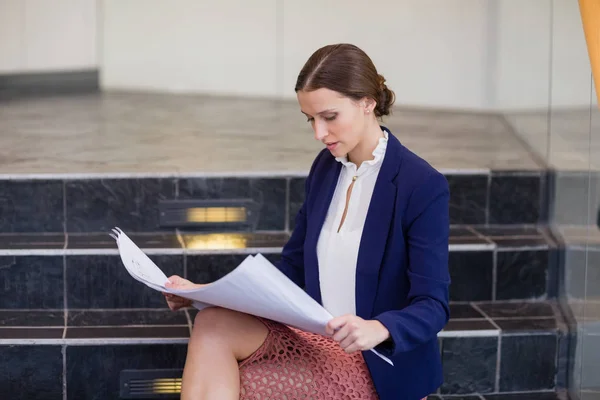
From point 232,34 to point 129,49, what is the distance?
2.55ft

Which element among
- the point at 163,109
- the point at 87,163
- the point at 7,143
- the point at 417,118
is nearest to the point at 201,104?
the point at 163,109

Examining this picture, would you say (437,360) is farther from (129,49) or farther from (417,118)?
(129,49)

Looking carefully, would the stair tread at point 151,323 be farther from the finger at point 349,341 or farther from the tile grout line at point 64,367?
the finger at point 349,341

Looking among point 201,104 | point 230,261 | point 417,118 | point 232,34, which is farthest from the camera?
point 232,34

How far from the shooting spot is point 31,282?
2.85 metres

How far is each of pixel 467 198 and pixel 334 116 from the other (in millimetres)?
1470

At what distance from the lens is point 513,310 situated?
296 cm

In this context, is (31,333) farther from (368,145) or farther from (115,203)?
(368,145)

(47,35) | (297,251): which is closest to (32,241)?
(297,251)

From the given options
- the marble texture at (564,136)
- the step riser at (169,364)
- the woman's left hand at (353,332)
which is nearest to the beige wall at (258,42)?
the marble texture at (564,136)

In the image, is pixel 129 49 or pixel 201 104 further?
pixel 129 49

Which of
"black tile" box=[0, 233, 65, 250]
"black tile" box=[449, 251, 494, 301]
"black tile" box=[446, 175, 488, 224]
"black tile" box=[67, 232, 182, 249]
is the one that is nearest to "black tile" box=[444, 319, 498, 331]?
"black tile" box=[449, 251, 494, 301]

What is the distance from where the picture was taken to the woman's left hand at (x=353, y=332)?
1690 millimetres

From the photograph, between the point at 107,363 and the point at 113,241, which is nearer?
the point at 107,363
